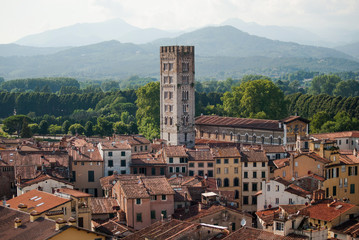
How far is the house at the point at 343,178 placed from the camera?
210 ft

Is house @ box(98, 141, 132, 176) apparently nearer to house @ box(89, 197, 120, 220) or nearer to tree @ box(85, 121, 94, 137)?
house @ box(89, 197, 120, 220)

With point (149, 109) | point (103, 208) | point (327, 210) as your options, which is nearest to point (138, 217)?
point (103, 208)

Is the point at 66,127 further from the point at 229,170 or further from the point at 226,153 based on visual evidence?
the point at 229,170

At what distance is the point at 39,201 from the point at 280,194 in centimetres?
2237

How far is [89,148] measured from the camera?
71.8 meters

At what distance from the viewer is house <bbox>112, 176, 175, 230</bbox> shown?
5275cm

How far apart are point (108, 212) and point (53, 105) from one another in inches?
4805

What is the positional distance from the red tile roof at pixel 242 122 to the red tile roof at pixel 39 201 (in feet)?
158

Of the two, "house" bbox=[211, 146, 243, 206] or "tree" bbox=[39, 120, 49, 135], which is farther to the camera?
"tree" bbox=[39, 120, 49, 135]

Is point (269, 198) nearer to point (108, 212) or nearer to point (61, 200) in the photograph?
point (108, 212)

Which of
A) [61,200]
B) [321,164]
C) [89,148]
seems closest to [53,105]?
[89,148]

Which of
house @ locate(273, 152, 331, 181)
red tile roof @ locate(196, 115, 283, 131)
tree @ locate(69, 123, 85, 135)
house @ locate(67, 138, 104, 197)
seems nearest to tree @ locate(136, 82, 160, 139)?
tree @ locate(69, 123, 85, 135)

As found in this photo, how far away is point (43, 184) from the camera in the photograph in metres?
56.4

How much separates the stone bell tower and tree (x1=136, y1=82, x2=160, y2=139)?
16.6 m
